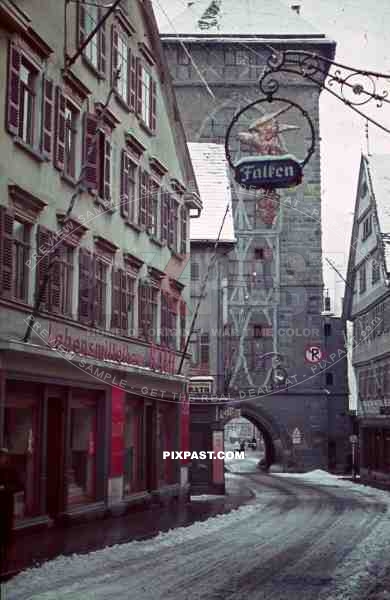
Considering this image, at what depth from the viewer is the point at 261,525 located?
71.4 ft

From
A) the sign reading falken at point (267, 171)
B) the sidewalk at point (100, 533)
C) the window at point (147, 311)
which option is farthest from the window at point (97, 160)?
the sign reading falken at point (267, 171)

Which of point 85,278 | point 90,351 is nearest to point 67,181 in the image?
point 85,278

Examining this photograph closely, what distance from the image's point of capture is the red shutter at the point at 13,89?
60.0 feet

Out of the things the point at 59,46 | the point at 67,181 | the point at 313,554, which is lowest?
the point at 313,554

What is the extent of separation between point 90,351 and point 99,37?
7.45 meters

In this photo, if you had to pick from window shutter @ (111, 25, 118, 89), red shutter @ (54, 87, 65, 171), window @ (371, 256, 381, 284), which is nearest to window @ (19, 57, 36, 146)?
red shutter @ (54, 87, 65, 171)

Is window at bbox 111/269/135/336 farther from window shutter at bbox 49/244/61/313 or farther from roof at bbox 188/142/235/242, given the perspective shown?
roof at bbox 188/142/235/242

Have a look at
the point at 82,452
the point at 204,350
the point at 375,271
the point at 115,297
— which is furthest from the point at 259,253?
the point at 82,452

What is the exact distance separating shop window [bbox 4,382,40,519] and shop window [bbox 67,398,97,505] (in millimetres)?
1854

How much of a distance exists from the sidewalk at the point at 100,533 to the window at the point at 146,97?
10.5 meters

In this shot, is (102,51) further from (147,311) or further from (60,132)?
(147,311)

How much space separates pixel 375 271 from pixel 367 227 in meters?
2.51

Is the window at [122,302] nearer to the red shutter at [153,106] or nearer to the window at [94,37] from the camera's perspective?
the red shutter at [153,106]

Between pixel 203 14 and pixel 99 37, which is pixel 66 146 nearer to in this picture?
pixel 99 37
